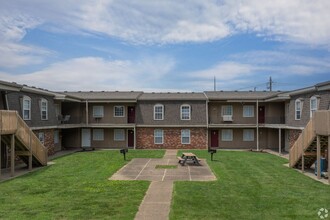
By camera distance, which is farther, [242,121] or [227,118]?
[242,121]

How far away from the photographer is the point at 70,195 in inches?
514

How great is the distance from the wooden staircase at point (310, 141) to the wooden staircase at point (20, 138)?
1574 centimetres

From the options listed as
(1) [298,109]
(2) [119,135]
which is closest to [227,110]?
(1) [298,109]

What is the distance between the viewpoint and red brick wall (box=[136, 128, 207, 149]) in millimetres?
32781

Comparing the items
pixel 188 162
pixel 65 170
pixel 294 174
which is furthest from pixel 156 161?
pixel 294 174

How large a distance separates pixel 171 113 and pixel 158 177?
53.1 ft

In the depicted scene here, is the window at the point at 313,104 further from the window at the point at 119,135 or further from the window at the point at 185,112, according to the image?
the window at the point at 119,135

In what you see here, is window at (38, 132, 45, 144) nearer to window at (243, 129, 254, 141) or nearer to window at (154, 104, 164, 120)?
window at (154, 104, 164, 120)

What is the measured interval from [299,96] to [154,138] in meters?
14.4

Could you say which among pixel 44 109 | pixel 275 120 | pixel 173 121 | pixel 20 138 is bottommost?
pixel 20 138

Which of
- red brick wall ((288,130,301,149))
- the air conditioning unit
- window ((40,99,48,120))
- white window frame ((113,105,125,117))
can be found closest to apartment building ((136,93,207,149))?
white window frame ((113,105,125,117))

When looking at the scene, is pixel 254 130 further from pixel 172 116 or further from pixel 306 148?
pixel 306 148

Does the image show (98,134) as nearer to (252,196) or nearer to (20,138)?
(20,138)

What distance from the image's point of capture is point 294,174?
709 inches
